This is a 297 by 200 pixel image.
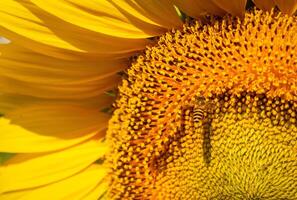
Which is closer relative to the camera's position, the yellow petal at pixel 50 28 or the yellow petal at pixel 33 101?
the yellow petal at pixel 50 28

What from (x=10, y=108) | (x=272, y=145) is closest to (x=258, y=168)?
(x=272, y=145)

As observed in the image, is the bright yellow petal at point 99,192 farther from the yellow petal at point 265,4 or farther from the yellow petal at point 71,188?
the yellow petal at point 265,4

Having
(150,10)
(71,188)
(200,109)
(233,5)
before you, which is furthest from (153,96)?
(71,188)

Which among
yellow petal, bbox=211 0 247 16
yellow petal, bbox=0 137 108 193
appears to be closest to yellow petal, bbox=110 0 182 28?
yellow petal, bbox=211 0 247 16

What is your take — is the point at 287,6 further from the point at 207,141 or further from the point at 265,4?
the point at 207,141

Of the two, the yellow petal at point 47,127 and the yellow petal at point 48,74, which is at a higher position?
the yellow petal at point 48,74

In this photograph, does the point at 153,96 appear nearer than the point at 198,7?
No

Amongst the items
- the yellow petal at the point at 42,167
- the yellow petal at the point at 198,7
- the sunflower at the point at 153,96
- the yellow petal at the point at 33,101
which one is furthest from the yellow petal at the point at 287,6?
the yellow petal at the point at 42,167
